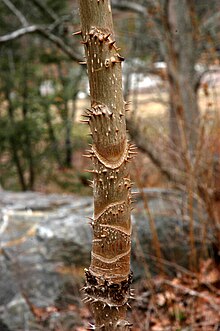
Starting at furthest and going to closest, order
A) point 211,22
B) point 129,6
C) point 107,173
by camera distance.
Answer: point 211,22, point 129,6, point 107,173

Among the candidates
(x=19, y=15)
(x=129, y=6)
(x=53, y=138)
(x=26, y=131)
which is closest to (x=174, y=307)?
(x=19, y=15)

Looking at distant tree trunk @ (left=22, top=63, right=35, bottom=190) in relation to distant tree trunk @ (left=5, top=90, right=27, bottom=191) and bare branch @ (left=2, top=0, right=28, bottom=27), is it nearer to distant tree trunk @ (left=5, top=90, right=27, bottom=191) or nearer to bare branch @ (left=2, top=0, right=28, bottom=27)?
distant tree trunk @ (left=5, top=90, right=27, bottom=191)

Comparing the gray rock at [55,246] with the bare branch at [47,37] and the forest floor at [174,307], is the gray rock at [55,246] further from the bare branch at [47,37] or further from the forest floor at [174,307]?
the bare branch at [47,37]

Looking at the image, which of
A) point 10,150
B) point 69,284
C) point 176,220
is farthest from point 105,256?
point 10,150

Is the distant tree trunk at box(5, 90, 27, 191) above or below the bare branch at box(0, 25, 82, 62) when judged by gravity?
below

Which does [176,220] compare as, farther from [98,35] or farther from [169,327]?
[98,35]

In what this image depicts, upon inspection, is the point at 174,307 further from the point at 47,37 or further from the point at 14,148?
the point at 14,148

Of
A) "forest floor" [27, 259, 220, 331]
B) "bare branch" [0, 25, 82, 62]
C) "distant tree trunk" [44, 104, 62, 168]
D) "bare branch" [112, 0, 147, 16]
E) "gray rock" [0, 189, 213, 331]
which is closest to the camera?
"forest floor" [27, 259, 220, 331]

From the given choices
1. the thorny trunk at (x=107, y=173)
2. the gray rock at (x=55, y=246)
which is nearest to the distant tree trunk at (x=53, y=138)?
the gray rock at (x=55, y=246)

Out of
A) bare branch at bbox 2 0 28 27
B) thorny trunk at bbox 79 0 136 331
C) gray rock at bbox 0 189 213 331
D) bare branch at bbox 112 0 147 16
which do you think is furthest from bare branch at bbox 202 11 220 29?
thorny trunk at bbox 79 0 136 331
